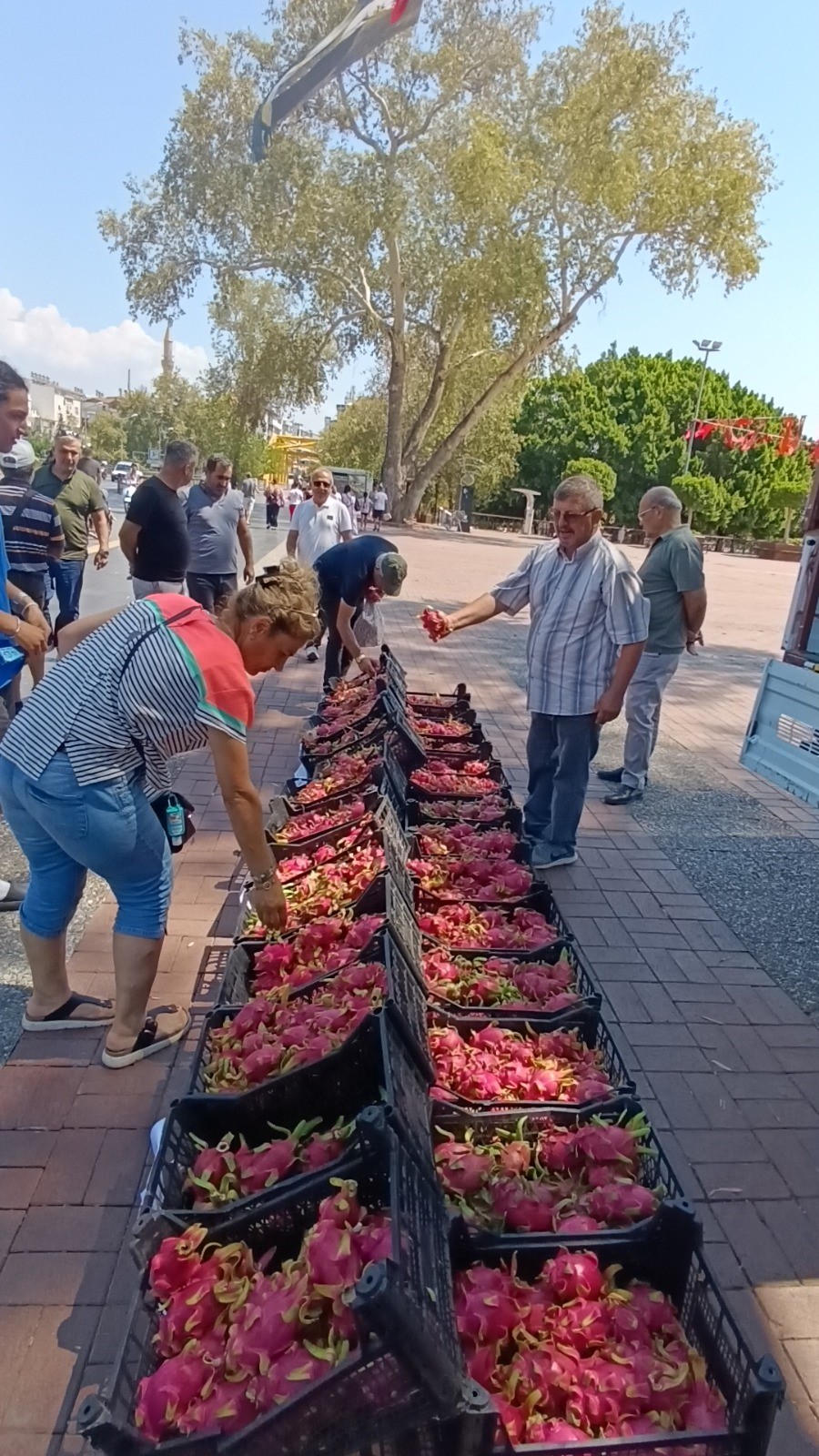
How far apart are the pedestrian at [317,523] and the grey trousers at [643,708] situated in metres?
2.98

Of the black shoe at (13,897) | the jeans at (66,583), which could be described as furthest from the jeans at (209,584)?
the black shoe at (13,897)

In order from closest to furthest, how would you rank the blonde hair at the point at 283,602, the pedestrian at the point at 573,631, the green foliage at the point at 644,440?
the blonde hair at the point at 283,602 → the pedestrian at the point at 573,631 → the green foliage at the point at 644,440

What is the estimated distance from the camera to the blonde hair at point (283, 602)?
246 centimetres

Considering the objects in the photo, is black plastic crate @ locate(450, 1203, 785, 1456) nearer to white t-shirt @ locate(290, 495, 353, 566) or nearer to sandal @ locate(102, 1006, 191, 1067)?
sandal @ locate(102, 1006, 191, 1067)

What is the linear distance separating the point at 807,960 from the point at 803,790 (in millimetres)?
731

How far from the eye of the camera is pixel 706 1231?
2.51 m

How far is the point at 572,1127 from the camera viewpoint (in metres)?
2.28

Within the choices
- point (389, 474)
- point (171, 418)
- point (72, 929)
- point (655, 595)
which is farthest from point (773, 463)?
point (72, 929)

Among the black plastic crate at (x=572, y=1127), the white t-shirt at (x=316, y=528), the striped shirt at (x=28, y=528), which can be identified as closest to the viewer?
the black plastic crate at (x=572, y=1127)

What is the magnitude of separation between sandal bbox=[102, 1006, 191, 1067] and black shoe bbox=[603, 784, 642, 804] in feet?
11.2

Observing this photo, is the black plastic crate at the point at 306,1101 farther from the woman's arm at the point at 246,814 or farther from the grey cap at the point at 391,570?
the grey cap at the point at 391,570

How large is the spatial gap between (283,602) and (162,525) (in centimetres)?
392

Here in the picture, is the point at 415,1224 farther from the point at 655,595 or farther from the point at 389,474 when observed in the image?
the point at 389,474

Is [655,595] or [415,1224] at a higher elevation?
[655,595]
